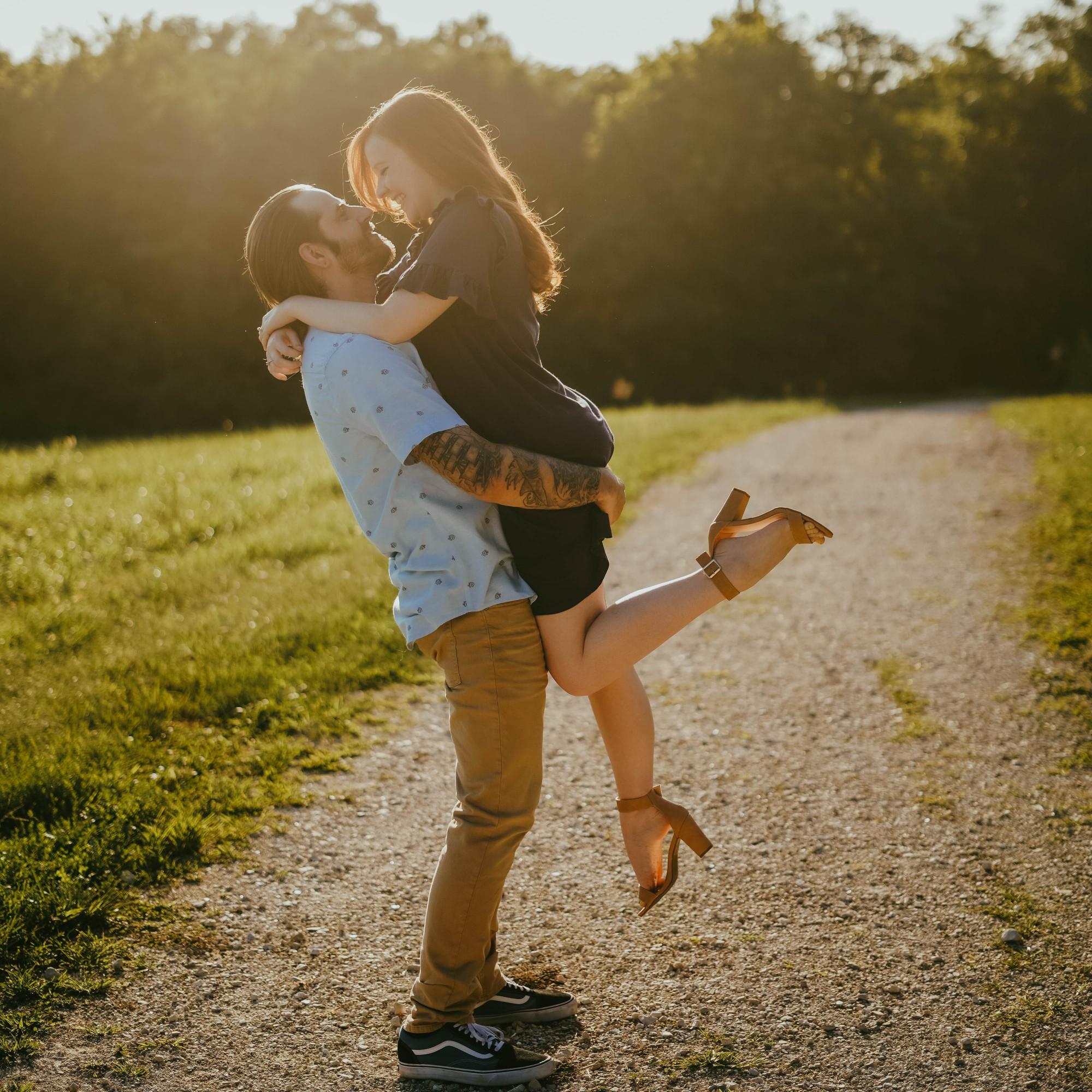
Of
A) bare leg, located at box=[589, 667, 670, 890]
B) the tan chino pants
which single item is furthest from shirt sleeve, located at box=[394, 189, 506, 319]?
bare leg, located at box=[589, 667, 670, 890]

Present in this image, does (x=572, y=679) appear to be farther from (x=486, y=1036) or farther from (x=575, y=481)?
(x=486, y=1036)

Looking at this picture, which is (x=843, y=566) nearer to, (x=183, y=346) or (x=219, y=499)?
(x=219, y=499)

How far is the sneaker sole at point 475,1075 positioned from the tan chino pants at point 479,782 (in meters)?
0.10

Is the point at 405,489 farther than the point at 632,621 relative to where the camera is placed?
No

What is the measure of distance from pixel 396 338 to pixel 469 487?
36 cm

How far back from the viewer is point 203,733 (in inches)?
182

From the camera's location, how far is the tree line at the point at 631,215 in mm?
29719

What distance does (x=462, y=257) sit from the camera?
228 centimetres

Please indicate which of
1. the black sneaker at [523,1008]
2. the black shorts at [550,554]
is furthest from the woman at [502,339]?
the black sneaker at [523,1008]

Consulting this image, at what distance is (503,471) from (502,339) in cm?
31

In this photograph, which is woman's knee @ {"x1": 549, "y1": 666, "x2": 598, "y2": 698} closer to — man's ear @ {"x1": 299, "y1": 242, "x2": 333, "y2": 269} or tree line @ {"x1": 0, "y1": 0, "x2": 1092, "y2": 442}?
man's ear @ {"x1": 299, "y1": 242, "x2": 333, "y2": 269}

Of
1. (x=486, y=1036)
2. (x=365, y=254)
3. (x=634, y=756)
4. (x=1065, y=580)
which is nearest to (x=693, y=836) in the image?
(x=634, y=756)

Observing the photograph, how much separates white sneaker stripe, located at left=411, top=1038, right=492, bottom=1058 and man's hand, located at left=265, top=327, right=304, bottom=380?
63.7 inches

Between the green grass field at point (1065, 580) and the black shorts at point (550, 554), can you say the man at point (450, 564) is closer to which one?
the black shorts at point (550, 554)
